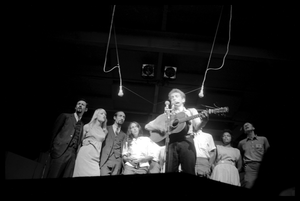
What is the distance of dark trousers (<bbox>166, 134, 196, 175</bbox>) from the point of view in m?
2.99

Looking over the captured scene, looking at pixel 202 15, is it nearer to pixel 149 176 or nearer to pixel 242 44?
pixel 242 44

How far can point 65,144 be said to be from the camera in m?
3.75

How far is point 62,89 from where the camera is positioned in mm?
6723

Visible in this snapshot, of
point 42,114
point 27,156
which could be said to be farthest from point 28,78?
point 27,156

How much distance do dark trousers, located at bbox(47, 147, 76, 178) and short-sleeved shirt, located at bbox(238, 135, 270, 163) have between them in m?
3.06

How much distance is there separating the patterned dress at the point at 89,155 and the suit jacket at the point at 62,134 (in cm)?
21

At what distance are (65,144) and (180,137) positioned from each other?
186 cm

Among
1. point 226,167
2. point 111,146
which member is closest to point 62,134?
point 111,146

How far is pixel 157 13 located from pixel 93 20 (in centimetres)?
136

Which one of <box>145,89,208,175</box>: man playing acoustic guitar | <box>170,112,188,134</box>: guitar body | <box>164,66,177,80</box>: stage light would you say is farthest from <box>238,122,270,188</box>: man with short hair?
<box>164,66,177,80</box>: stage light

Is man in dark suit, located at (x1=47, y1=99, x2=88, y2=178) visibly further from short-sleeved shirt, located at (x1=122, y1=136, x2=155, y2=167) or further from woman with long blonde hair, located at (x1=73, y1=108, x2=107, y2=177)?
short-sleeved shirt, located at (x1=122, y1=136, x2=155, y2=167)

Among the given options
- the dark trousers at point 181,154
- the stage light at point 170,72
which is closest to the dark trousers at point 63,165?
the dark trousers at point 181,154

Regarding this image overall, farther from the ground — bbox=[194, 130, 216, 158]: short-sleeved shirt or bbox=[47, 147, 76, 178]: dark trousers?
bbox=[194, 130, 216, 158]: short-sleeved shirt

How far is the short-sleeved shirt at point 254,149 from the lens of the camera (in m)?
4.27
